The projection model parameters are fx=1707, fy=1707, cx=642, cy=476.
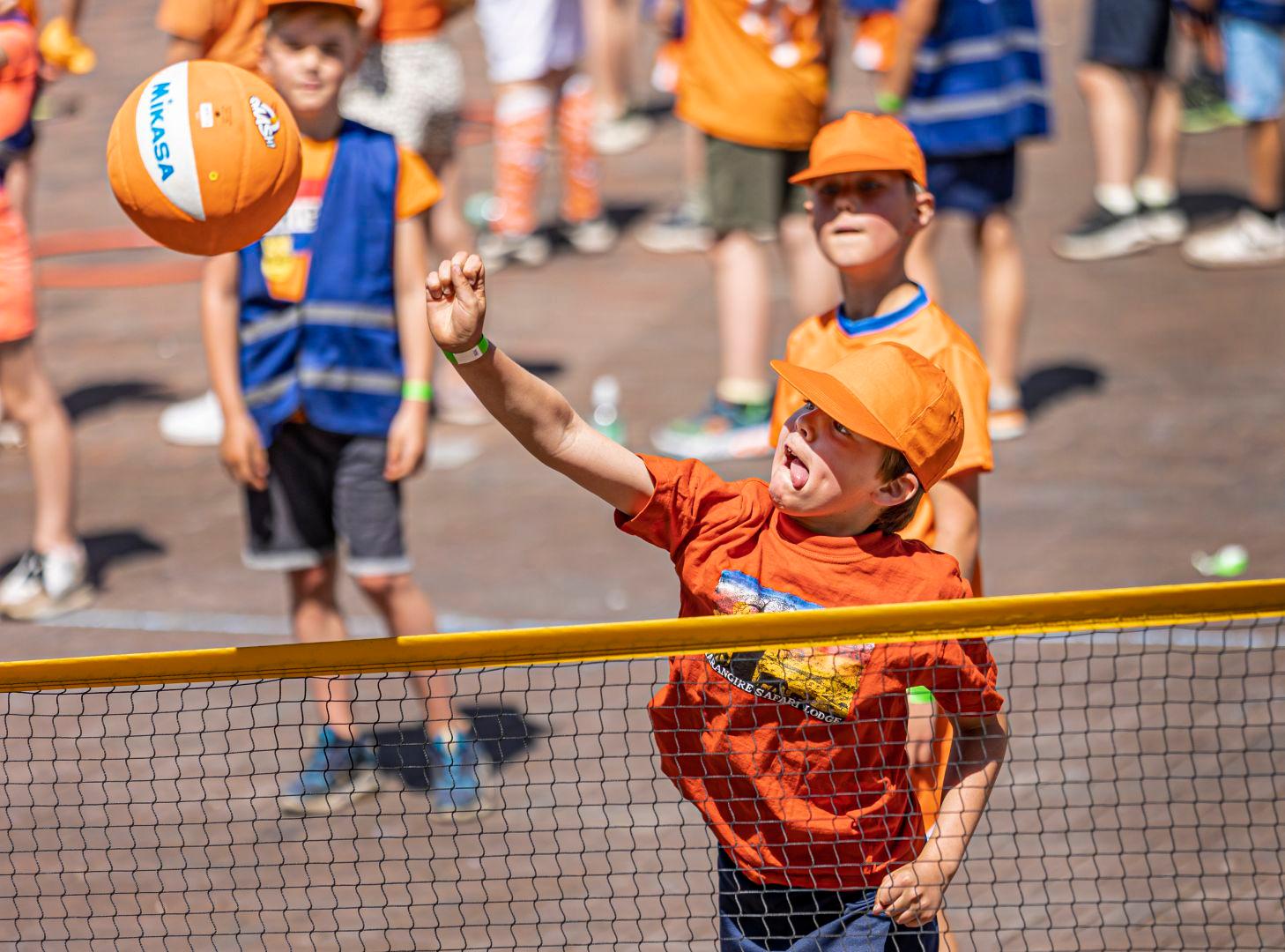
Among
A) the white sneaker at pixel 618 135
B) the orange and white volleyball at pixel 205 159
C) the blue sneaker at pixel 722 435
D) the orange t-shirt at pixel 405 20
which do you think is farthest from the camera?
the white sneaker at pixel 618 135

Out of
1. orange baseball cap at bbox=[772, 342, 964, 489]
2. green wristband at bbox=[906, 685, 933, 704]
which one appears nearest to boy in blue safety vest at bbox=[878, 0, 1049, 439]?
green wristband at bbox=[906, 685, 933, 704]

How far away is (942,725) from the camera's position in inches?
148

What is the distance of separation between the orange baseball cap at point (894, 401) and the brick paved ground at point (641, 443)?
329 centimetres

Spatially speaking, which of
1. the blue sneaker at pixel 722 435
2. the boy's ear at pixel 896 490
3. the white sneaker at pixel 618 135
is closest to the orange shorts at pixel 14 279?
the blue sneaker at pixel 722 435

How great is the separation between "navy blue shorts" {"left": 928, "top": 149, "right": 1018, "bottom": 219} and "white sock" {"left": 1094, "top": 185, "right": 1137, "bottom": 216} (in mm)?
2686

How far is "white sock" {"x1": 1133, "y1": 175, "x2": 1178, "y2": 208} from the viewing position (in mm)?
10414

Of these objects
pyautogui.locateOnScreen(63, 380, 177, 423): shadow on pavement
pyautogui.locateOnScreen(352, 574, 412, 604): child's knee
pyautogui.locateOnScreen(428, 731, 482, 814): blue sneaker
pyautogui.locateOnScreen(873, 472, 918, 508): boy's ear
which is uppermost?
pyautogui.locateOnScreen(873, 472, 918, 508): boy's ear

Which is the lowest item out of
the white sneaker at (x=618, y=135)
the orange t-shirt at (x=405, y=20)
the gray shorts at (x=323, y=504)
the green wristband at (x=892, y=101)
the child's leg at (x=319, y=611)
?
the white sneaker at (x=618, y=135)

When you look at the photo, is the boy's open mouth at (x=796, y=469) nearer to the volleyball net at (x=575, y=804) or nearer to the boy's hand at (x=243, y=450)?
the volleyball net at (x=575, y=804)

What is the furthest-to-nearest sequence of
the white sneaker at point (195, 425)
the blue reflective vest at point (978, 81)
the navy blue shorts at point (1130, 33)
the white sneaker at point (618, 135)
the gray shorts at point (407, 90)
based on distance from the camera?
the white sneaker at point (618, 135) < the navy blue shorts at point (1130, 33) < the white sneaker at point (195, 425) < the gray shorts at point (407, 90) < the blue reflective vest at point (978, 81)

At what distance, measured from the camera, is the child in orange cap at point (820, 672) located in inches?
127

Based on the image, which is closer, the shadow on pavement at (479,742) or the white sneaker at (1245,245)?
the shadow on pavement at (479,742)

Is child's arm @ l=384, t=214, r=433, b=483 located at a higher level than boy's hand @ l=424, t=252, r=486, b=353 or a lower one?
lower

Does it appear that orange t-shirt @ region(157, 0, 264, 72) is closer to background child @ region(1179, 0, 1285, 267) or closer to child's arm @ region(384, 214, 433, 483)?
child's arm @ region(384, 214, 433, 483)
